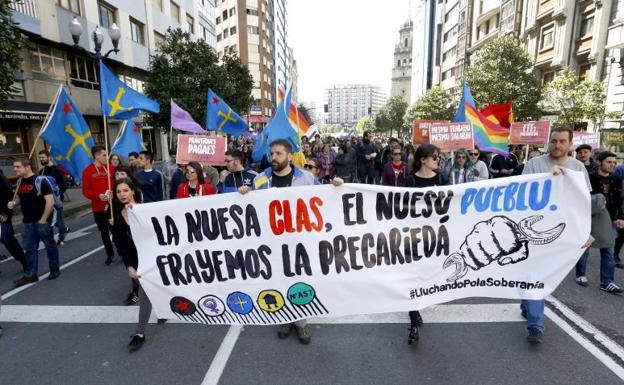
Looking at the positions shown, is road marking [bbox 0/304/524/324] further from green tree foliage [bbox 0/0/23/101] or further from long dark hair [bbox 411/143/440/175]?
green tree foliage [bbox 0/0/23/101]

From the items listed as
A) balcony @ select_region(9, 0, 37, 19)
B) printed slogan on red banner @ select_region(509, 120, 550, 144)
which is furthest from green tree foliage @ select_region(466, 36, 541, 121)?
balcony @ select_region(9, 0, 37, 19)

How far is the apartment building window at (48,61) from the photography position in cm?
1481

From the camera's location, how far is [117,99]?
19.5 ft

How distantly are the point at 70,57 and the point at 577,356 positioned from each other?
21677 millimetres

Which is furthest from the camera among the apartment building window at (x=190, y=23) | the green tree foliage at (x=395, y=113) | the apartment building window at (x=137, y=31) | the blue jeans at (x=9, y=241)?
the green tree foliage at (x=395, y=113)

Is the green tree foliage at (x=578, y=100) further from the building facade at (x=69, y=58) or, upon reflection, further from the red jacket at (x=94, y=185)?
the building facade at (x=69, y=58)

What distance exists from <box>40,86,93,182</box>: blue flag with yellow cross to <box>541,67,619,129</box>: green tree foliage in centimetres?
2005

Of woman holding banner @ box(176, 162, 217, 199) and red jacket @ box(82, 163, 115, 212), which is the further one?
red jacket @ box(82, 163, 115, 212)

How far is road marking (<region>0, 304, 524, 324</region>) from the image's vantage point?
3.84 m

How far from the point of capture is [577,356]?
3.12 m

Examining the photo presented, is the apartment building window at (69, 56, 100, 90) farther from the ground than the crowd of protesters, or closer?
farther from the ground

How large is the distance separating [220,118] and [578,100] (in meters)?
17.4

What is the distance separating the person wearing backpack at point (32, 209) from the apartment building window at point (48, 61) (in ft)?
43.8

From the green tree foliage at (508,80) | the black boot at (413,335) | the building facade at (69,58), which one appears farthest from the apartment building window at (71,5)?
the green tree foliage at (508,80)
